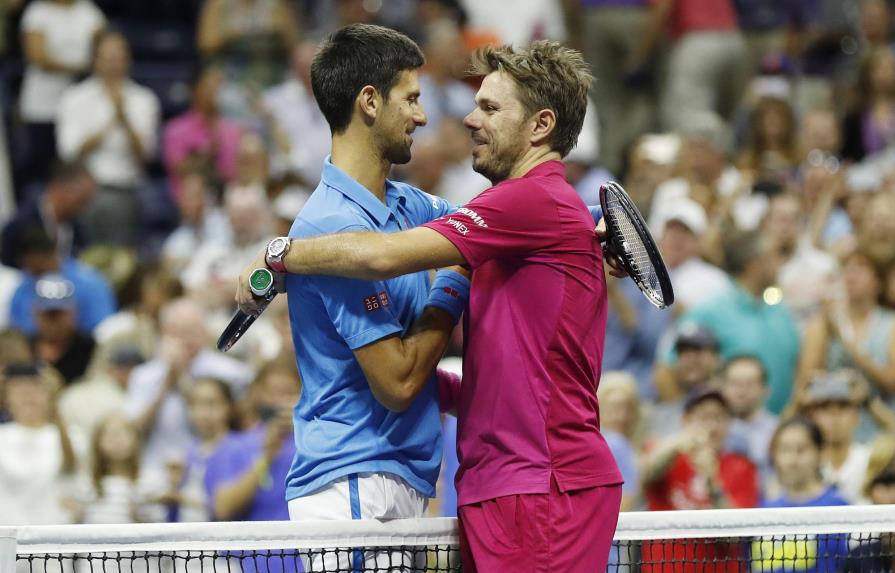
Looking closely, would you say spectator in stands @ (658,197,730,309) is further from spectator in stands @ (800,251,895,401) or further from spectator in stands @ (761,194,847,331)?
spectator in stands @ (800,251,895,401)

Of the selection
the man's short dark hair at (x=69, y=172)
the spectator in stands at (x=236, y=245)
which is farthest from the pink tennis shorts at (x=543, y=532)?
the man's short dark hair at (x=69, y=172)

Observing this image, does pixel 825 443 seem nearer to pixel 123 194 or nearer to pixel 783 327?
pixel 783 327

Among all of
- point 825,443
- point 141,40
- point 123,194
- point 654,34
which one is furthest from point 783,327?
point 141,40

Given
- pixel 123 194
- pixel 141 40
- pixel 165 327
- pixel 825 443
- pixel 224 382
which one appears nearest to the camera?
pixel 825 443

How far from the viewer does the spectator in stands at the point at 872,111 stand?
11328 millimetres

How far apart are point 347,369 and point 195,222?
719 centimetres

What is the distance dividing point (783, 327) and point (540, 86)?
→ 474 cm

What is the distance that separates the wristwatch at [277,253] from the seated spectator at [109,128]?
7590mm

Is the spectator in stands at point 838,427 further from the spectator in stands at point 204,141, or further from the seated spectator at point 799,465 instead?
the spectator in stands at point 204,141

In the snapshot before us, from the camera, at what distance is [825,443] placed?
7.67 metres

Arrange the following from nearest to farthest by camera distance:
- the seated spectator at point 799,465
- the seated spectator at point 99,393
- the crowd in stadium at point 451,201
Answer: the seated spectator at point 799,465
the crowd in stadium at point 451,201
the seated spectator at point 99,393

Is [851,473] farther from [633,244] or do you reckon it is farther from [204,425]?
[633,244]

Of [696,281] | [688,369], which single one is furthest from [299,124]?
[688,369]

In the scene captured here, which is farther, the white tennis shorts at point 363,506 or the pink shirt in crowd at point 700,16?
the pink shirt in crowd at point 700,16
